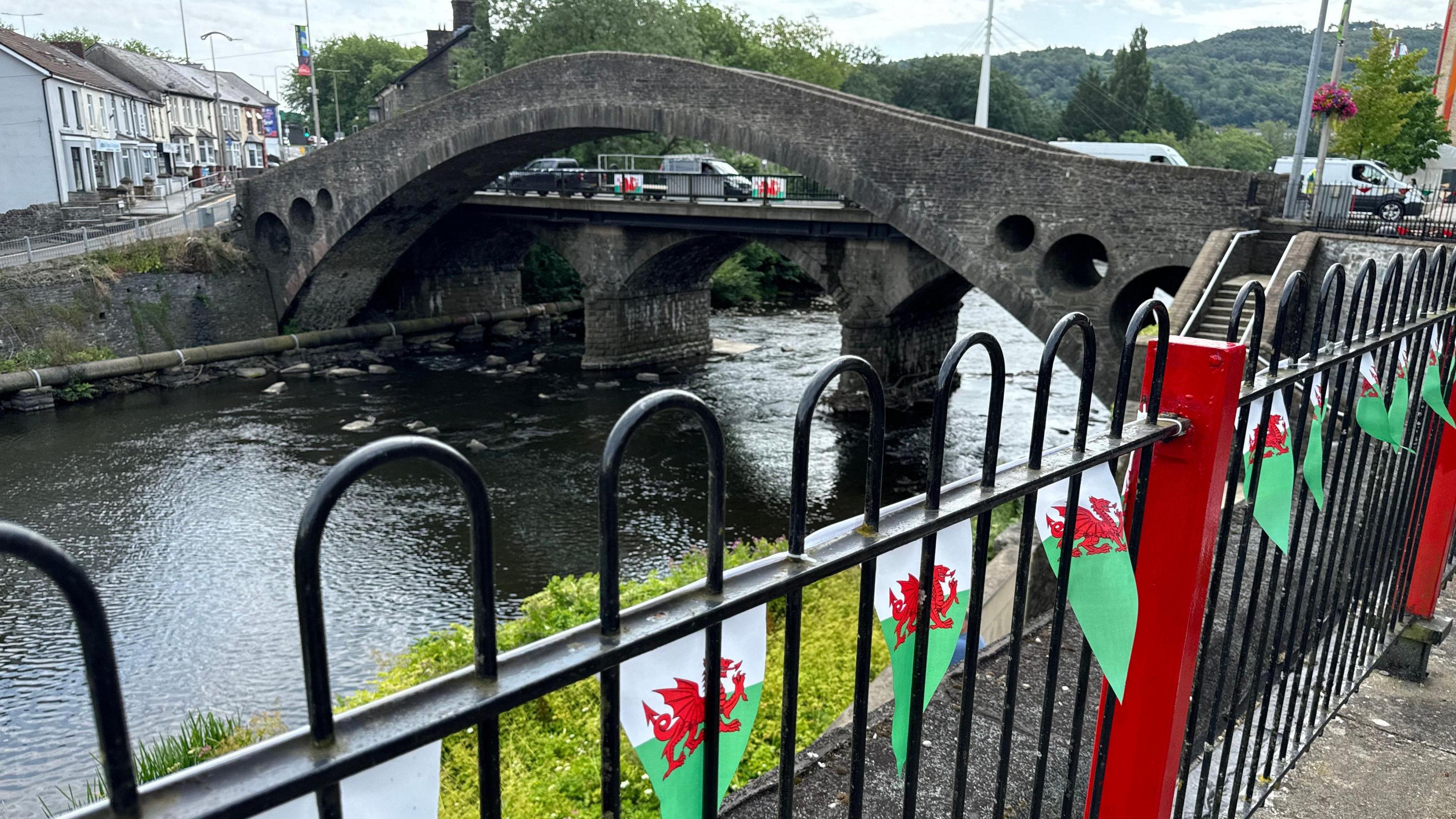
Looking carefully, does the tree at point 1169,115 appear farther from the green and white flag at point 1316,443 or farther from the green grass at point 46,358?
the green and white flag at point 1316,443

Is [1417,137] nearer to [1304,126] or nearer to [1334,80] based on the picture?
[1334,80]

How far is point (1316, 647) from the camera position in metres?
3.08

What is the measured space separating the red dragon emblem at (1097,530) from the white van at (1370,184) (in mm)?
15867

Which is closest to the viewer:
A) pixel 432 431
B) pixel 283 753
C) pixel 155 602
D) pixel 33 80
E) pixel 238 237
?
pixel 283 753

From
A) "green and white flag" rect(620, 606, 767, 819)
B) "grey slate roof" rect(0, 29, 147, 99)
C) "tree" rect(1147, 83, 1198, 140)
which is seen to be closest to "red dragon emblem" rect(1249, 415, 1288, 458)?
"green and white flag" rect(620, 606, 767, 819)

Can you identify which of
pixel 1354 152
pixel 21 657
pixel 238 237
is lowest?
pixel 21 657

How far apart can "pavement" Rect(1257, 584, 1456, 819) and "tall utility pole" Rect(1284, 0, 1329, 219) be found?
1114 centimetres

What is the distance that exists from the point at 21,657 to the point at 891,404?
14.8m

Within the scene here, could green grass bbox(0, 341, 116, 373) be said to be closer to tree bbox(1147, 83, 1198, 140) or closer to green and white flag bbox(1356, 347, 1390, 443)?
green and white flag bbox(1356, 347, 1390, 443)

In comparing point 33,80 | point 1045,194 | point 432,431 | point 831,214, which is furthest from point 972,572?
point 33,80

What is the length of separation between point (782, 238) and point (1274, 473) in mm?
19470

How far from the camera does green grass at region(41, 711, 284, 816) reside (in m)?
7.16

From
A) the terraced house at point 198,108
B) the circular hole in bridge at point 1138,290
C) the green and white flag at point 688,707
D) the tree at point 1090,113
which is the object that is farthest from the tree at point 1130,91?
the green and white flag at point 688,707

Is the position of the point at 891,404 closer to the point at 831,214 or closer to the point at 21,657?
the point at 831,214
